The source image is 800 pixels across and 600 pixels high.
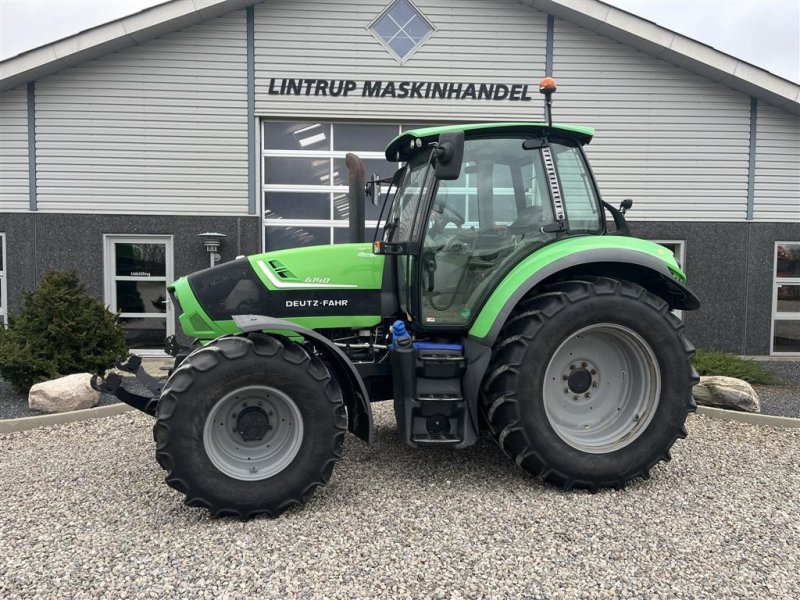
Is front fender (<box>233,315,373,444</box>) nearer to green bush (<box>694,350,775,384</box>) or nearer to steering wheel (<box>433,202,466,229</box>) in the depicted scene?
steering wheel (<box>433,202,466,229</box>)

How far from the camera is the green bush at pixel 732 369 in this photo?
6.77m

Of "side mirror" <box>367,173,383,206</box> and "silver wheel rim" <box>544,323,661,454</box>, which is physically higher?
"side mirror" <box>367,173,383,206</box>

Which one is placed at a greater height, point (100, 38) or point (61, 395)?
point (100, 38)

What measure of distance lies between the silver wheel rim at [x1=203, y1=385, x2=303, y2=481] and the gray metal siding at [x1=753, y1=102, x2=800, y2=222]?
8923 millimetres

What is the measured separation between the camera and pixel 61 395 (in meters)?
5.17

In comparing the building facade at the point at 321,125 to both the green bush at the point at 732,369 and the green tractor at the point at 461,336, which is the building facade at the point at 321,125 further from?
the green tractor at the point at 461,336

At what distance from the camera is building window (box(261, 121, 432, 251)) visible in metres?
8.40

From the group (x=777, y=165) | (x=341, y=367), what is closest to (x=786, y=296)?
(x=777, y=165)

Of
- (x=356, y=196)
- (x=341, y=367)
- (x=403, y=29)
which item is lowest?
(x=341, y=367)

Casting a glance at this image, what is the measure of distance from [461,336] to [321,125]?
233 inches

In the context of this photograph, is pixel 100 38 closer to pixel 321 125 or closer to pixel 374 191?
pixel 321 125

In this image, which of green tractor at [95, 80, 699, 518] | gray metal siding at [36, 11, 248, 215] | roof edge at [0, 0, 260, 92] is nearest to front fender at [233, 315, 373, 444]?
green tractor at [95, 80, 699, 518]

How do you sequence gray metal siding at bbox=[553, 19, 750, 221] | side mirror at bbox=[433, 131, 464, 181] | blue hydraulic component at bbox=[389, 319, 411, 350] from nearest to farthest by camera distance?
side mirror at bbox=[433, 131, 464, 181], blue hydraulic component at bbox=[389, 319, 411, 350], gray metal siding at bbox=[553, 19, 750, 221]

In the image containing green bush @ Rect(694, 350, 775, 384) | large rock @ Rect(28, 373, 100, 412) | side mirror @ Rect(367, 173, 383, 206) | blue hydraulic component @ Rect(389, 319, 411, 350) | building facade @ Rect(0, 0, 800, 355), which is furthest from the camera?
building facade @ Rect(0, 0, 800, 355)
